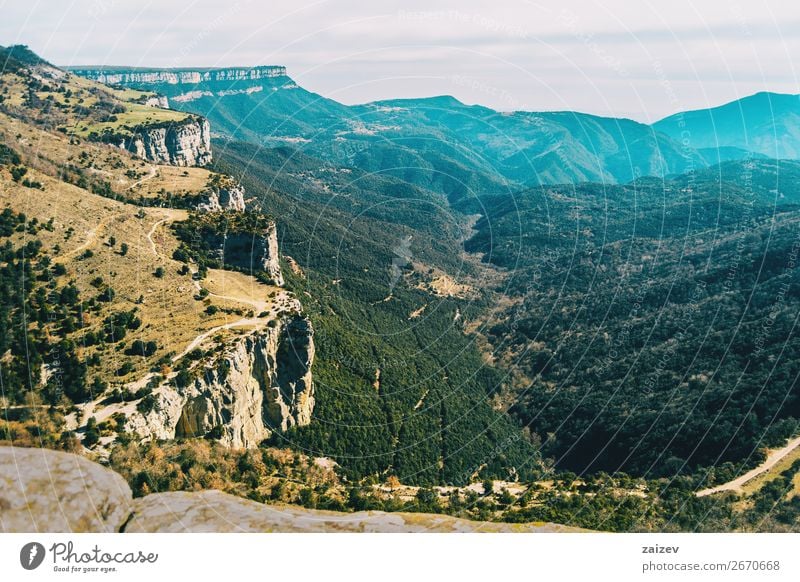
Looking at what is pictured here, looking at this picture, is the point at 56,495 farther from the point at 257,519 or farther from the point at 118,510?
the point at 257,519

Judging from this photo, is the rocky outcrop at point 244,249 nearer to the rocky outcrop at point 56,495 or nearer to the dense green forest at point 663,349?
the rocky outcrop at point 56,495

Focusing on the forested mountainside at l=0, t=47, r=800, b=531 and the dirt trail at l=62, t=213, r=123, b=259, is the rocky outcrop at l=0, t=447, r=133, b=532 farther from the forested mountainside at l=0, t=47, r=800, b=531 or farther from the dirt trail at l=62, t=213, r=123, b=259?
the dirt trail at l=62, t=213, r=123, b=259

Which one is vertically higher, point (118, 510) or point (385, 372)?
point (118, 510)

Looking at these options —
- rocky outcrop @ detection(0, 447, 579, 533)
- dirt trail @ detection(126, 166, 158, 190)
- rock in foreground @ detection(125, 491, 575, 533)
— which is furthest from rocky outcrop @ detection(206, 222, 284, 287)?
rocky outcrop @ detection(0, 447, 579, 533)


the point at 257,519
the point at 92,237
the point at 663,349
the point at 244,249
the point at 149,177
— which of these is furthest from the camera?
the point at 149,177

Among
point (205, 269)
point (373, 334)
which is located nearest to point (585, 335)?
point (373, 334)

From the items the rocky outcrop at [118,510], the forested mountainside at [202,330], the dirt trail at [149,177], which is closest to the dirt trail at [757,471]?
the rocky outcrop at [118,510]

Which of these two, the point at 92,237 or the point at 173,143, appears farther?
the point at 173,143

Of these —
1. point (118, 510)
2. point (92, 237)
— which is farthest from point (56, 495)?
point (92, 237)
